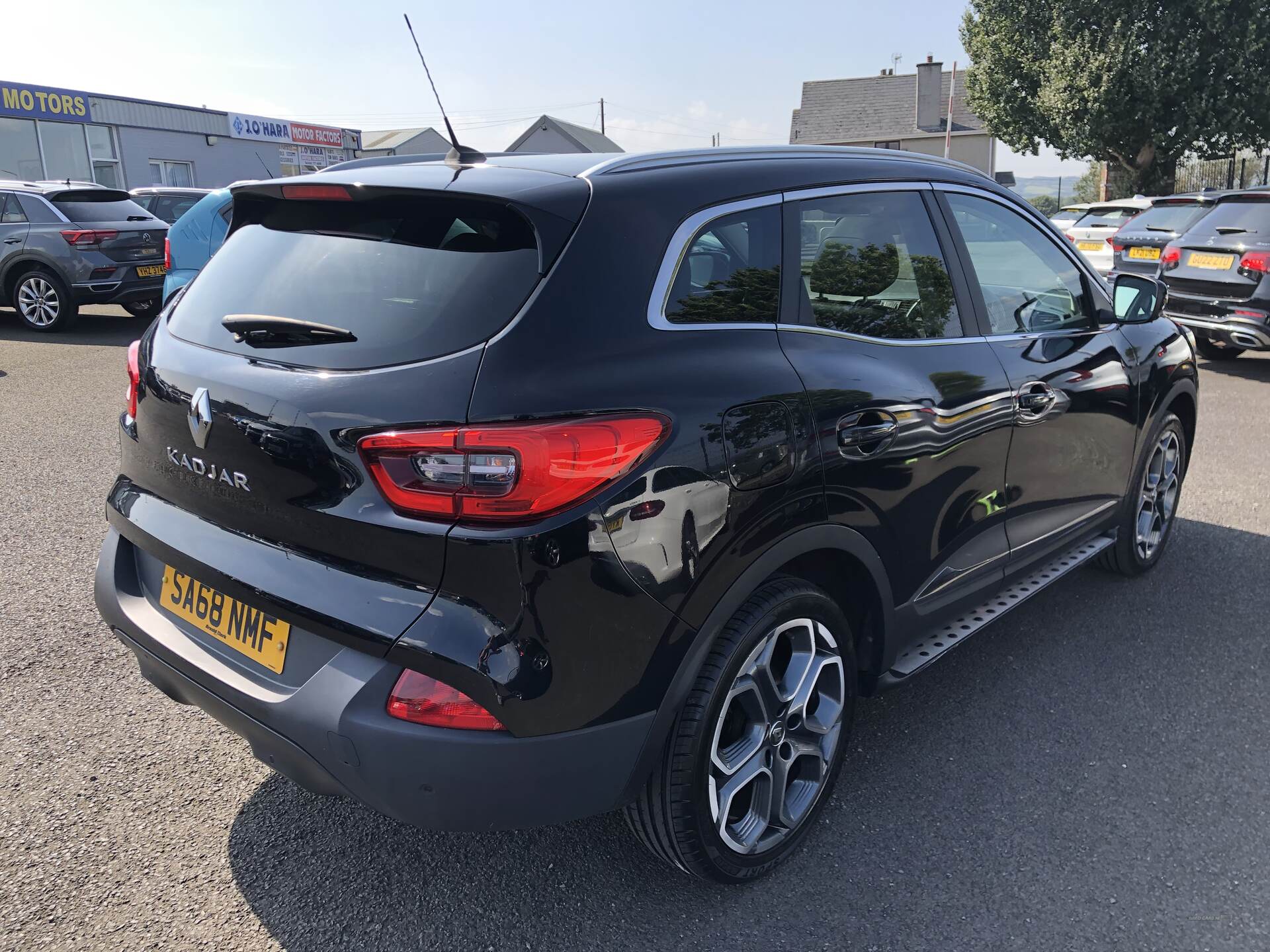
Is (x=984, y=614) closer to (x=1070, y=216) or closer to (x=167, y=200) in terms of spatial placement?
(x=1070, y=216)

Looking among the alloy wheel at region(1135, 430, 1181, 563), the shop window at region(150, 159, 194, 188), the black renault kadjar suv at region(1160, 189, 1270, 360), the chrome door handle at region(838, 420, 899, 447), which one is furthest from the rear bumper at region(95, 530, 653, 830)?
the shop window at region(150, 159, 194, 188)

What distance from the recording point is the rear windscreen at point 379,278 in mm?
2010

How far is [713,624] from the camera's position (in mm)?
2137

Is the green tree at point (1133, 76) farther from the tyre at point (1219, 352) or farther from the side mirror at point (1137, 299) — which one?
the side mirror at point (1137, 299)

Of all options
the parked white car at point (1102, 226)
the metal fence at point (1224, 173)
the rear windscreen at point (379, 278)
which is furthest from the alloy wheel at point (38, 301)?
the metal fence at point (1224, 173)

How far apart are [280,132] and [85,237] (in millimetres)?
28648

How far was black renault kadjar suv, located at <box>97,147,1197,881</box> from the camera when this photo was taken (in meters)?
1.89

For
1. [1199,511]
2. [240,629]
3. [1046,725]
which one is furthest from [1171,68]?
[240,629]

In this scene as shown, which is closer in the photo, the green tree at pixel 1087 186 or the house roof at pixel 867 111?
the green tree at pixel 1087 186

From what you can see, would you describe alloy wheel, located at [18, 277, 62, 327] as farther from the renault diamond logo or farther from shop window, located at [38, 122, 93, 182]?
shop window, located at [38, 122, 93, 182]

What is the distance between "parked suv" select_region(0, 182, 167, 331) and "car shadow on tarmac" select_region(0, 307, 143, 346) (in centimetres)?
21

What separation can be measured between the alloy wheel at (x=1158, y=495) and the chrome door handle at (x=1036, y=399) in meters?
1.17

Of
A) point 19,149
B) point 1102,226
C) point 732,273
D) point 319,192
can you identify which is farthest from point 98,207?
point 19,149

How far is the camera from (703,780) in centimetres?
223
